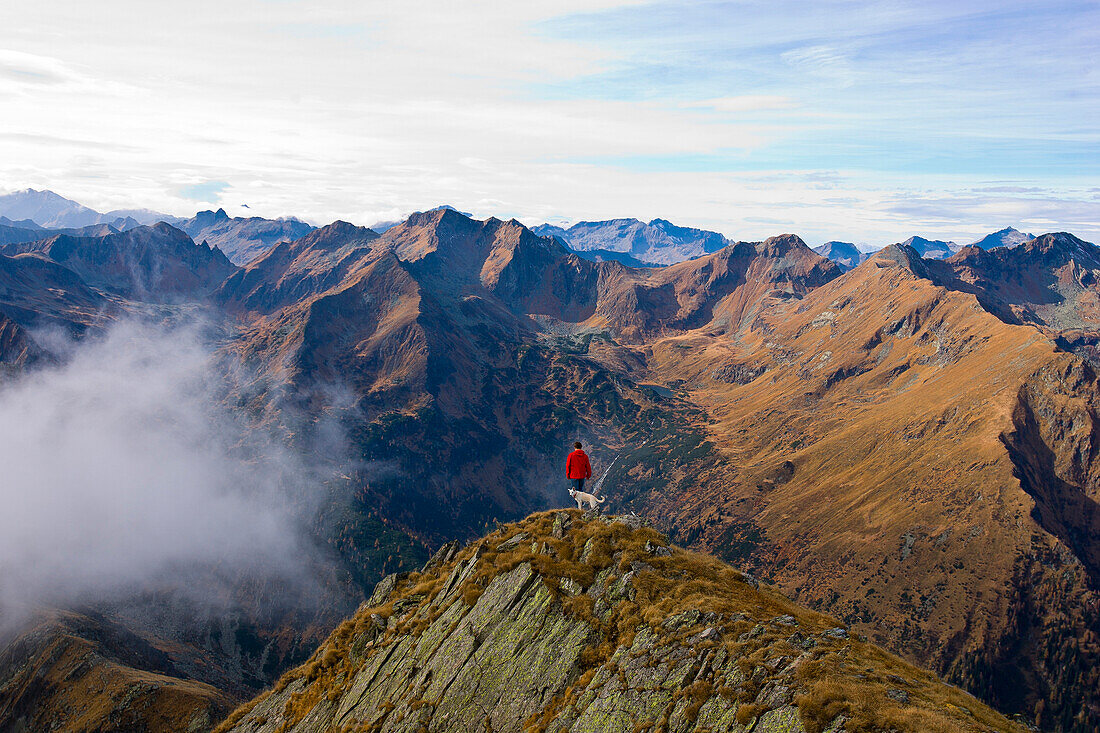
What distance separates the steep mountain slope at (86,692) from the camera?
5374 inches

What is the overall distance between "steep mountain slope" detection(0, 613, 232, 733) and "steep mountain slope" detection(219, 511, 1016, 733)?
10134 cm

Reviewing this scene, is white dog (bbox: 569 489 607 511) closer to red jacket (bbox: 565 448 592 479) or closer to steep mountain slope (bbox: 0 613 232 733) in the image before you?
red jacket (bbox: 565 448 592 479)

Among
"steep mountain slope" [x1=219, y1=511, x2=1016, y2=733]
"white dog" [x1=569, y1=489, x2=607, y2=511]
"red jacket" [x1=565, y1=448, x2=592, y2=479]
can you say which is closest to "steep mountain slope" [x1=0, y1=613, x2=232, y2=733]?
"steep mountain slope" [x1=219, y1=511, x2=1016, y2=733]

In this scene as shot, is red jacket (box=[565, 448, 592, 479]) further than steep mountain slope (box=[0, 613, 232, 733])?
No

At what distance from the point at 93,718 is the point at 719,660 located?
185088 millimetres

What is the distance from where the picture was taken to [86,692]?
517 ft

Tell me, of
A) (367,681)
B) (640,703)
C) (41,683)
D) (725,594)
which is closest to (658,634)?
(640,703)

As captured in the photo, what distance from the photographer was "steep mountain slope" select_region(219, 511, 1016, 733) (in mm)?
30969

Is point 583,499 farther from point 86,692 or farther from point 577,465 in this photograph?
point 86,692

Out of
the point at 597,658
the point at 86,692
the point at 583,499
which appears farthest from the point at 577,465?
the point at 86,692

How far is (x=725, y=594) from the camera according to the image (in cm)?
4512

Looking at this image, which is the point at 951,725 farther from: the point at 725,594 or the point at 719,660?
the point at 725,594

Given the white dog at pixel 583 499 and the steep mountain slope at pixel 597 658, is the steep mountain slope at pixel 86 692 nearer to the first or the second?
the steep mountain slope at pixel 597 658

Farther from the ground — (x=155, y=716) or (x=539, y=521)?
(x=539, y=521)
